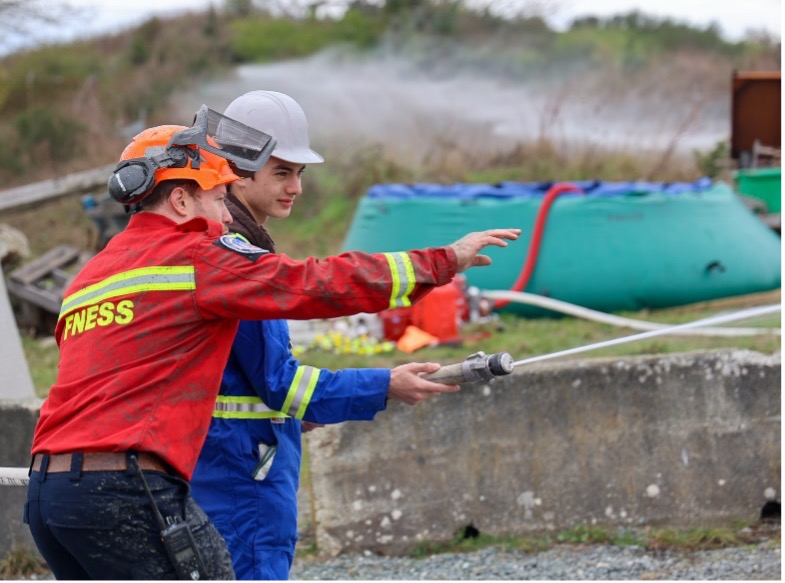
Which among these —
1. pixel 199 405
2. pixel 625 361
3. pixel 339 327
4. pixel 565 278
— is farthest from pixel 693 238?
pixel 199 405

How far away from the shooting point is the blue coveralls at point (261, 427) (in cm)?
311

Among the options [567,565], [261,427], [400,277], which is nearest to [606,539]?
[567,565]

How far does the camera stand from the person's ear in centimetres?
286

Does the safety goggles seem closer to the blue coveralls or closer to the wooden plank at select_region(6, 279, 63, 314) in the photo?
the blue coveralls

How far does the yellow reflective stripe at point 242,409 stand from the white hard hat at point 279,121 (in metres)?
0.69

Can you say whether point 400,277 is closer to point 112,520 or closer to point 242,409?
point 242,409

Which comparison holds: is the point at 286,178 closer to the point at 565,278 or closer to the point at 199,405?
the point at 199,405

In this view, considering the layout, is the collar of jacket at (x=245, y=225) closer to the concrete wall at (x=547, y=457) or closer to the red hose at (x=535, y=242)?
the concrete wall at (x=547, y=457)

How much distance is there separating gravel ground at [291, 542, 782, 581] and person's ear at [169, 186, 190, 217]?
2672 mm

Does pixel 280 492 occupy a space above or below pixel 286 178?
below

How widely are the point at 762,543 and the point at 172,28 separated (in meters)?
23.2

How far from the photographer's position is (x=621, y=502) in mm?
5410

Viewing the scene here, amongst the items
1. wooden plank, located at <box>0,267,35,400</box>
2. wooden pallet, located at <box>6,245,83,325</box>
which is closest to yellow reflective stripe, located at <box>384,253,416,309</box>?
wooden plank, located at <box>0,267,35,400</box>

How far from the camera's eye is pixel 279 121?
3.36m
